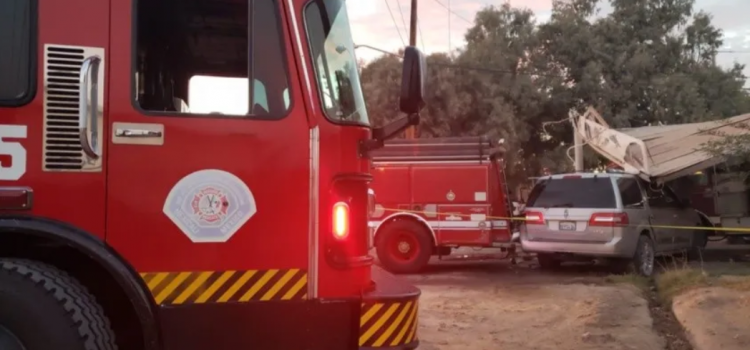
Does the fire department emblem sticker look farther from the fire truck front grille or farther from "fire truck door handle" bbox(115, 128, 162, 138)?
the fire truck front grille

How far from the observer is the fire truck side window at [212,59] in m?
3.68

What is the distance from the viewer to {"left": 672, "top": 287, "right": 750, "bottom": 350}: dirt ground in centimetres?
681

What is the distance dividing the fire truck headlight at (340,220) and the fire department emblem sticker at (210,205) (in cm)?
41

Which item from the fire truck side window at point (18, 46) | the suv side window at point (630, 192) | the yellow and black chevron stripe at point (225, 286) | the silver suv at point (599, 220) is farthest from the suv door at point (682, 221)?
the fire truck side window at point (18, 46)

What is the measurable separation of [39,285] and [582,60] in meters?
28.6

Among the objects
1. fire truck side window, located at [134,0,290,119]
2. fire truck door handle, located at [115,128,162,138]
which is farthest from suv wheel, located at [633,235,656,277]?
fire truck door handle, located at [115,128,162,138]

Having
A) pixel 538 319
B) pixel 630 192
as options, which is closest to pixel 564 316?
pixel 538 319

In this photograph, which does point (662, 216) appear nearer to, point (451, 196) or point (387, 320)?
point (451, 196)

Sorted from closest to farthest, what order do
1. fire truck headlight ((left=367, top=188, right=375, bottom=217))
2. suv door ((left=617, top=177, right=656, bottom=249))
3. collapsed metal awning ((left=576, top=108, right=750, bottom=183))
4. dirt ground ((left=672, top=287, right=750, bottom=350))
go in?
1. fire truck headlight ((left=367, top=188, right=375, bottom=217))
2. dirt ground ((left=672, top=287, right=750, bottom=350))
3. suv door ((left=617, top=177, right=656, bottom=249))
4. collapsed metal awning ((left=576, top=108, right=750, bottom=183))

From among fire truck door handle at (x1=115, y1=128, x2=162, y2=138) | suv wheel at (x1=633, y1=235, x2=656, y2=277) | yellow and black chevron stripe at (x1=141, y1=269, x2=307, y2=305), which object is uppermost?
fire truck door handle at (x1=115, y1=128, x2=162, y2=138)

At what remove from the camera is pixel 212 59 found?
3.92 meters

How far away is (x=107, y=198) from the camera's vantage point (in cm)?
346

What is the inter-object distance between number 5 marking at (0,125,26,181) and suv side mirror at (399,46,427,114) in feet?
5.99

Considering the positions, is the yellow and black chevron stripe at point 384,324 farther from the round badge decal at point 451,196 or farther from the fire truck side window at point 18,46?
the round badge decal at point 451,196
